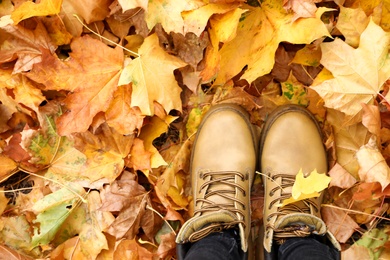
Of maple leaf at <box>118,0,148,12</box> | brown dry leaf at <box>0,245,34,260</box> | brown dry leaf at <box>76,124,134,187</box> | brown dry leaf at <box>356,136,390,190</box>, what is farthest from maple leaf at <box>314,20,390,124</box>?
brown dry leaf at <box>0,245,34,260</box>

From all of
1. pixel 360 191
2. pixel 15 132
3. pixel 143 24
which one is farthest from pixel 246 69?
pixel 15 132

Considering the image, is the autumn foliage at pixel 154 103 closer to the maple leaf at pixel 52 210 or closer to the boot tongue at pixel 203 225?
the maple leaf at pixel 52 210

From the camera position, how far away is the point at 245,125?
134cm

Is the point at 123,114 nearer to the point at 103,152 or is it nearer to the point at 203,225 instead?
the point at 103,152

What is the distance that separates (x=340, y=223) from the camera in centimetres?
125

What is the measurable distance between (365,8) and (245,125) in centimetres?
46

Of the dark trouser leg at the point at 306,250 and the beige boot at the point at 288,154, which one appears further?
the beige boot at the point at 288,154

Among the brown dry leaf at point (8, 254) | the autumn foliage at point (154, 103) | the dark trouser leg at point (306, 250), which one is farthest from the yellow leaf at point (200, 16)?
the brown dry leaf at point (8, 254)

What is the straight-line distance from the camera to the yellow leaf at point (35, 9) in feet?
3.68

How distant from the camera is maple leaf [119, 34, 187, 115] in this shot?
1174 mm

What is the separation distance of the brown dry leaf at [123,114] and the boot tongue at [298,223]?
1.53 feet

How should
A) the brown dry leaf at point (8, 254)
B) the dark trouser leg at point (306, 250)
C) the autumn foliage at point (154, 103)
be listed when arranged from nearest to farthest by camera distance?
the dark trouser leg at point (306, 250)
the autumn foliage at point (154, 103)
the brown dry leaf at point (8, 254)

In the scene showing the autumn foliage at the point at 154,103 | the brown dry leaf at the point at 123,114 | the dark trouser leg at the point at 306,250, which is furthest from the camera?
the brown dry leaf at the point at 123,114

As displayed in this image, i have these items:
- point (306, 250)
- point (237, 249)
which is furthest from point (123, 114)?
point (306, 250)
